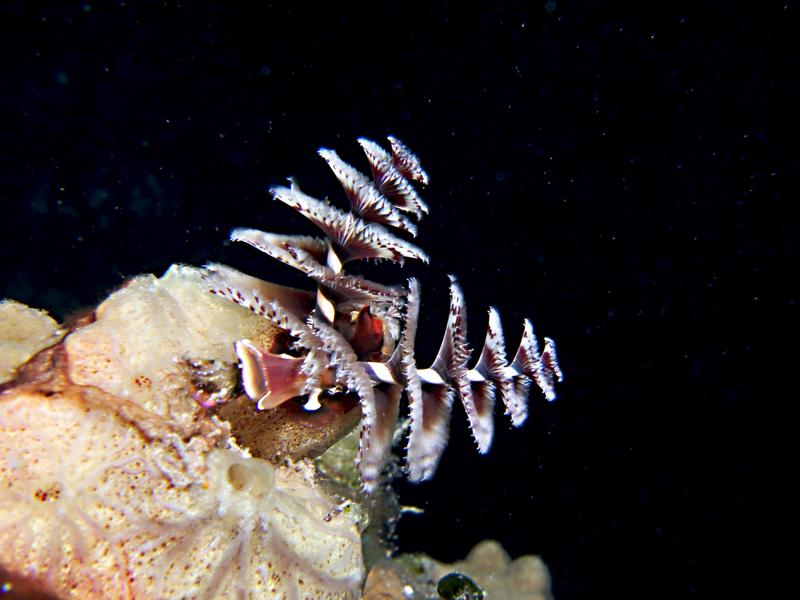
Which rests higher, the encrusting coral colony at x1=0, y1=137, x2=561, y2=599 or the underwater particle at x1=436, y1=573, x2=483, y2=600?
the encrusting coral colony at x1=0, y1=137, x2=561, y2=599

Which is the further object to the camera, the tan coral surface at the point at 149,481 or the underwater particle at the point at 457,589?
the underwater particle at the point at 457,589

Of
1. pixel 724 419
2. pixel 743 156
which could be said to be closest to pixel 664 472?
pixel 724 419

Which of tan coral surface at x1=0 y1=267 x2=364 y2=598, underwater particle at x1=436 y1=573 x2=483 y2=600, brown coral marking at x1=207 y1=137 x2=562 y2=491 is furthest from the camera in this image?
underwater particle at x1=436 y1=573 x2=483 y2=600

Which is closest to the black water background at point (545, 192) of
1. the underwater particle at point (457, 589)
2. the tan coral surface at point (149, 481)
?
the underwater particle at point (457, 589)

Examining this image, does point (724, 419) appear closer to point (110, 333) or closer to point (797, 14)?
point (797, 14)

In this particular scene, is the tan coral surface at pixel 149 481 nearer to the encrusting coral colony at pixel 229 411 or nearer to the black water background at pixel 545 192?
the encrusting coral colony at pixel 229 411

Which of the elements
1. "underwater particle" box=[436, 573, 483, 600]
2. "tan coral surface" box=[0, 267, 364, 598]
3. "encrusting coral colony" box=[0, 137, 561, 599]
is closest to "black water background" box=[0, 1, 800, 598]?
"underwater particle" box=[436, 573, 483, 600]

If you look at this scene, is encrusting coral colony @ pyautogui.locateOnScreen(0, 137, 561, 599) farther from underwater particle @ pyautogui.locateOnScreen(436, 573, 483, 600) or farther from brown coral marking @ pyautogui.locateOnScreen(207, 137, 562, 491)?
underwater particle @ pyautogui.locateOnScreen(436, 573, 483, 600)
